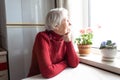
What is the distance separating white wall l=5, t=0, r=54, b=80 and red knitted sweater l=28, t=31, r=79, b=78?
1.19ft

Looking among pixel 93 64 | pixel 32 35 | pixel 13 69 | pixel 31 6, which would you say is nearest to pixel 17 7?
pixel 31 6

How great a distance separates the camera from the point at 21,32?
5.69 feet

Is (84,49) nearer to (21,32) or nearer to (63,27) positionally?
(63,27)

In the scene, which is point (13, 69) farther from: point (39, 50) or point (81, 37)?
point (81, 37)

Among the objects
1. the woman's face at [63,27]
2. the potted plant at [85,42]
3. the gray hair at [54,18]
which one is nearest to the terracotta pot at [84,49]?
the potted plant at [85,42]

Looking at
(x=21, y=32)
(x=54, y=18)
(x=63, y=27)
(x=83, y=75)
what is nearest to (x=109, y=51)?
(x=83, y=75)

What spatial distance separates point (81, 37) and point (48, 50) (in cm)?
53

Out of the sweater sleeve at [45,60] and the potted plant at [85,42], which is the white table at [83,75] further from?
the potted plant at [85,42]

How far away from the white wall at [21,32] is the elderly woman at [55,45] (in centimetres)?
36

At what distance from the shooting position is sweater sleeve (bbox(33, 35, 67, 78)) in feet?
3.85

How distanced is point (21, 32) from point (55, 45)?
1.86 feet

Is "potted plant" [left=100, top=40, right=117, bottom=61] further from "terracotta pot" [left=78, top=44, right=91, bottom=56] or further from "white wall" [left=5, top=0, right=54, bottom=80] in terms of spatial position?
"white wall" [left=5, top=0, right=54, bottom=80]

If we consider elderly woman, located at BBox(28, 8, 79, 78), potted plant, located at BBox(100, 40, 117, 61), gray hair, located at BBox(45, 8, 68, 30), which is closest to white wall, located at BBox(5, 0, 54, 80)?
elderly woman, located at BBox(28, 8, 79, 78)

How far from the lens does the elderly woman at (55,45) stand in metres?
1.26
